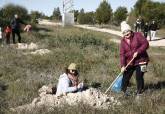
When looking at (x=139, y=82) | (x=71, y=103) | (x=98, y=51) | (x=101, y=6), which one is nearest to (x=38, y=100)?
(x=71, y=103)

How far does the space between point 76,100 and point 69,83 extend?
2.67 feet

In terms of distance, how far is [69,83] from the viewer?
1037cm

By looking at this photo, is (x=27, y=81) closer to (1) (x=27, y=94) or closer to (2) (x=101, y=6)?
(1) (x=27, y=94)

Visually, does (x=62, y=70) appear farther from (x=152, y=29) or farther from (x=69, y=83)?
(x=152, y=29)

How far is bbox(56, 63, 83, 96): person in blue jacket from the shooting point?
33.6 feet

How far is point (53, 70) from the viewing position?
15.2m

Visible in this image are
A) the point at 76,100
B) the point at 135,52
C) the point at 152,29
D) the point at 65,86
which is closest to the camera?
the point at 76,100

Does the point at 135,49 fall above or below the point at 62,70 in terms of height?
above

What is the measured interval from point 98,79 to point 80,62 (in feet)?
12.0

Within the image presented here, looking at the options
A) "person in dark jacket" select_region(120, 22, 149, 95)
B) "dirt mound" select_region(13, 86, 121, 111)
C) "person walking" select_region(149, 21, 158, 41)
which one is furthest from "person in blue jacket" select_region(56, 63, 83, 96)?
"person walking" select_region(149, 21, 158, 41)

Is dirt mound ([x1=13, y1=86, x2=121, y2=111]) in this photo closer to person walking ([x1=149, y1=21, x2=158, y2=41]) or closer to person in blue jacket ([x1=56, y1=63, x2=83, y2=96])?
person in blue jacket ([x1=56, y1=63, x2=83, y2=96])

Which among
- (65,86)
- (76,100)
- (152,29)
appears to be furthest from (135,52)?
(152,29)

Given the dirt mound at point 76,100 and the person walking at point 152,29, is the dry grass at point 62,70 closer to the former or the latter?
the dirt mound at point 76,100

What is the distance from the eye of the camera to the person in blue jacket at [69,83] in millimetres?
10227
